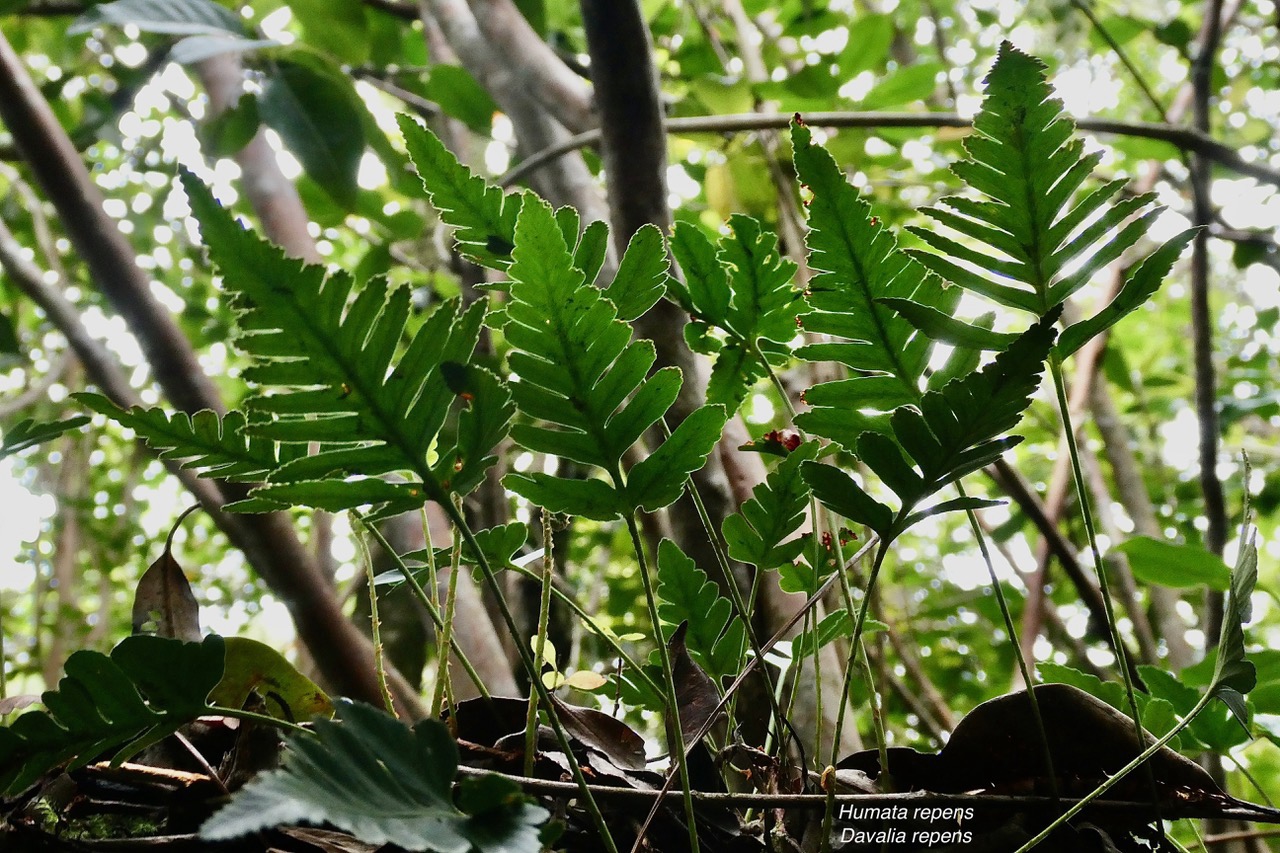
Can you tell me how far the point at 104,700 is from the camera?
0.33 metres

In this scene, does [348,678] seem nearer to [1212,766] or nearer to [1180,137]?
[1212,766]

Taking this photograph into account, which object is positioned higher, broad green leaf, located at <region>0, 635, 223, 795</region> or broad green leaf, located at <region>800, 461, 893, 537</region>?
broad green leaf, located at <region>800, 461, 893, 537</region>

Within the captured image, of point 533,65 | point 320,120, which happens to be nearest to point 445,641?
point 533,65

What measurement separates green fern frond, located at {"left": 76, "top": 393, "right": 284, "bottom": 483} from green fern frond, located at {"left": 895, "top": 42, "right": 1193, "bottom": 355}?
0.32 m

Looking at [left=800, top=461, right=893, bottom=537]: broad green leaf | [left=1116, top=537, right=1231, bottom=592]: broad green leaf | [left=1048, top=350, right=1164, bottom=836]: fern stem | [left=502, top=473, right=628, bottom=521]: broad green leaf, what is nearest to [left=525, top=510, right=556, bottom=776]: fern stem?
[left=502, top=473, right=628, bottom=521]: broad green leaf

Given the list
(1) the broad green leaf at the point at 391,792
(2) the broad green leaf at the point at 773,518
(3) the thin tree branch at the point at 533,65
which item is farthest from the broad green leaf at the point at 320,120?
(1) the broad green leaf at the point at 391,792

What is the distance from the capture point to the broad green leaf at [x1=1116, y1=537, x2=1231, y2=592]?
62 cm

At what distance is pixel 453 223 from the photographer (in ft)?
1.35

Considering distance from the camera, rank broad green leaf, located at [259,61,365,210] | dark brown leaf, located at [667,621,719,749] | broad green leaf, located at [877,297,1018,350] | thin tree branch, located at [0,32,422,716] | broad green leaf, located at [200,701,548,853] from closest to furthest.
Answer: broad green leaf, located at [200,701,548,853]
broad green leaf, located at [877,297,1018,350]
dark brown leaf, located at [667,621,719,749]
thin tree branch, located at [0,32,422,716]
broad green leaf, located at [259,61,365,210]

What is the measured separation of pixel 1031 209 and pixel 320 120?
36.0 inches

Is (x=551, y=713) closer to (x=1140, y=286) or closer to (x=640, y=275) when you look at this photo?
(x=640, y=275)

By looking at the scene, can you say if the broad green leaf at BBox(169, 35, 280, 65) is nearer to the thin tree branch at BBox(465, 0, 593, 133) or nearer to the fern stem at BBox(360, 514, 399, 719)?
the thin tree branch at BBox(465, 0, 593, 133)

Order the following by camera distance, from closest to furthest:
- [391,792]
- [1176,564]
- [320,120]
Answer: [391,792] → [1176,564] → [320,120]

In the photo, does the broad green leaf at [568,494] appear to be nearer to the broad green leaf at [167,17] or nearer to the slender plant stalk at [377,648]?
the slender plant stalk at [377,648]
